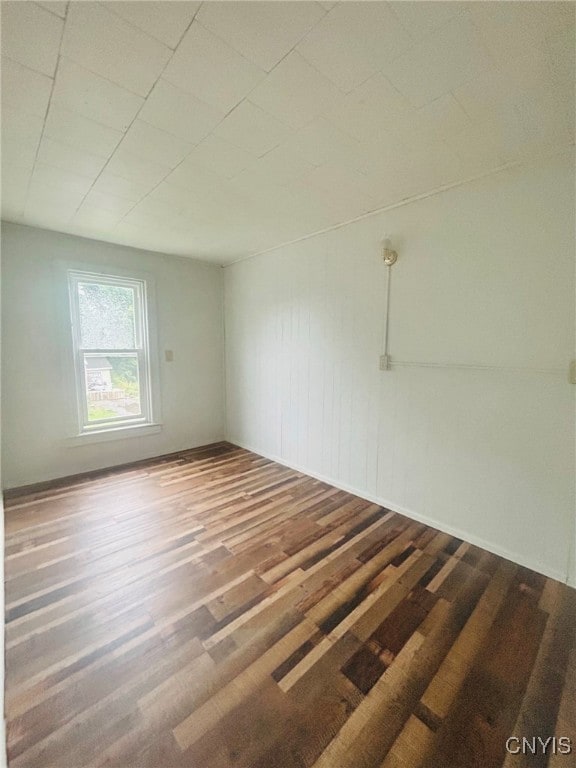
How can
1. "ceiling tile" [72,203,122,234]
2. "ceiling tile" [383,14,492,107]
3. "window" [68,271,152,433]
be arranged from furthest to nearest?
"window" [68,271,152,433] → "ceiling tile" [72,203,122,234] → "ceiling tile" [383,14,492,107]

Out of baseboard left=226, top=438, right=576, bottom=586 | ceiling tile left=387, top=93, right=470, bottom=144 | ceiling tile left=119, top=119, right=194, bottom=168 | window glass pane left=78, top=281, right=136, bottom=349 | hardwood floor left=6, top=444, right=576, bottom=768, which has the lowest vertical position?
hardwood floor left=6, top=444, right=576, bottom=768

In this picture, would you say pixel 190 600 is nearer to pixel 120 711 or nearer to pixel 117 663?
pixel 117 663

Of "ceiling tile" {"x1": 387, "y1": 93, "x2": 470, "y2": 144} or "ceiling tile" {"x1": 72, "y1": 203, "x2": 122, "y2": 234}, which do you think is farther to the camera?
"ceiling tile" {"x1": 72, "y1": 203, "x2": 122, "y2": 234}

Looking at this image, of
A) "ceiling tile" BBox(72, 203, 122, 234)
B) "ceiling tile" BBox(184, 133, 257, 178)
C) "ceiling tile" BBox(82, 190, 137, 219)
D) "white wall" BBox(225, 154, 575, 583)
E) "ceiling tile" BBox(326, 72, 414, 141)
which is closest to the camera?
"ceiling tile" BBox(326, 72, 414, 141)

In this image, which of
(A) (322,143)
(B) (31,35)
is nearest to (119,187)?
(B) (31,35)

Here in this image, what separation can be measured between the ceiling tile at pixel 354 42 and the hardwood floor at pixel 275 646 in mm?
2388

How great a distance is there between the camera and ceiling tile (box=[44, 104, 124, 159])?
4.60 ft

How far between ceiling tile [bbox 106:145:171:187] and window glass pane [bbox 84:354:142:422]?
6.40 ft

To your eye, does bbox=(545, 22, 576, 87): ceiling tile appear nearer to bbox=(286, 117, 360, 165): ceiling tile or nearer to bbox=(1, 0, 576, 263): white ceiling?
bbox=(1, 0, 576, 263): white ceiling

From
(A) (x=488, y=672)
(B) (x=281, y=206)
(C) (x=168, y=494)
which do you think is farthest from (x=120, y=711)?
(B) (x=281, y=206)

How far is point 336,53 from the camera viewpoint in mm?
1094

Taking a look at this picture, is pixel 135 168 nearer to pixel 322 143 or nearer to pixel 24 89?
pixel 24 89

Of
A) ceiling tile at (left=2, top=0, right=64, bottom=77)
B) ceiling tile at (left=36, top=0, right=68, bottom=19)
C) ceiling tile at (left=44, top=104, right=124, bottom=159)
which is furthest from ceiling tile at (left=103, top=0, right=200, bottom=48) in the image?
ceiling tile at (left=44, top=104, right=124, bottom=159)

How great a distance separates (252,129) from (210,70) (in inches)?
13.5
